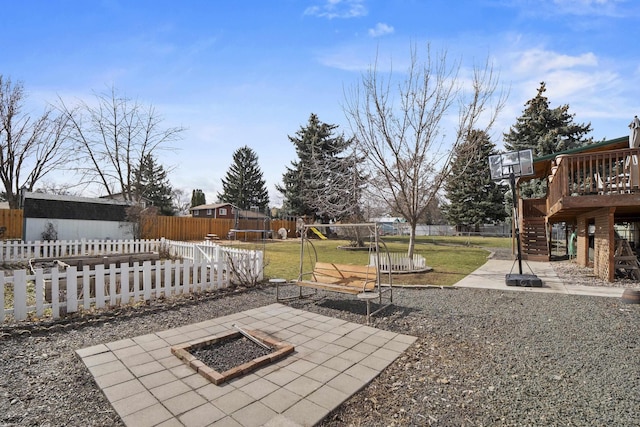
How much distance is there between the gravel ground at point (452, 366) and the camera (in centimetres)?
256

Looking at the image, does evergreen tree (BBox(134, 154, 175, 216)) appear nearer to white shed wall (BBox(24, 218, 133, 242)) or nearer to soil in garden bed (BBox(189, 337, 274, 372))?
white shed wall (BBox(24, 218, 133, 242))

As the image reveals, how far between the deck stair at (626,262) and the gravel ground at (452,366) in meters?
3.83

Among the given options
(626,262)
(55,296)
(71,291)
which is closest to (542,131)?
(626,262)

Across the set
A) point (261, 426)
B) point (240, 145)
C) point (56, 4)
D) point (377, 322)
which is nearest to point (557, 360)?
point (377, 322)

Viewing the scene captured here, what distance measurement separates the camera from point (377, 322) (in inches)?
199

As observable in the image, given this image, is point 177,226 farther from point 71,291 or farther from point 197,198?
point 197,198

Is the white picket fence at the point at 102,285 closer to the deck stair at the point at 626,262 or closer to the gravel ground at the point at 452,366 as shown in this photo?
the gravel ground at the point at 452,366

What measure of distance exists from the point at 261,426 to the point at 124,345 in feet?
8.14

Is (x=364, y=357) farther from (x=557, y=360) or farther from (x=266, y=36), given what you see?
(x=266, y=36)

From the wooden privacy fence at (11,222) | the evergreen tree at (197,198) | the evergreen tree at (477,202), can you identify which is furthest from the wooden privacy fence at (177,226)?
the evergreen tree at (197,198)

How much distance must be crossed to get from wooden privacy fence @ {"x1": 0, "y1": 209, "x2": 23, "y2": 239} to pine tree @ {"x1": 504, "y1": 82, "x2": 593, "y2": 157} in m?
36.3

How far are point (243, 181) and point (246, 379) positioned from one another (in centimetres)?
4437

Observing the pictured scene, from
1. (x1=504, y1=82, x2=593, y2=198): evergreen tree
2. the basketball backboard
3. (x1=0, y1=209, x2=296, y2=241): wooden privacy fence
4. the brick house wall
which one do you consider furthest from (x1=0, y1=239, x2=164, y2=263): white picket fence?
(x1=504, y1=82, x2=593, y2=198): evergreen tree

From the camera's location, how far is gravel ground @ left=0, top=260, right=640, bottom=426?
8.40ft
